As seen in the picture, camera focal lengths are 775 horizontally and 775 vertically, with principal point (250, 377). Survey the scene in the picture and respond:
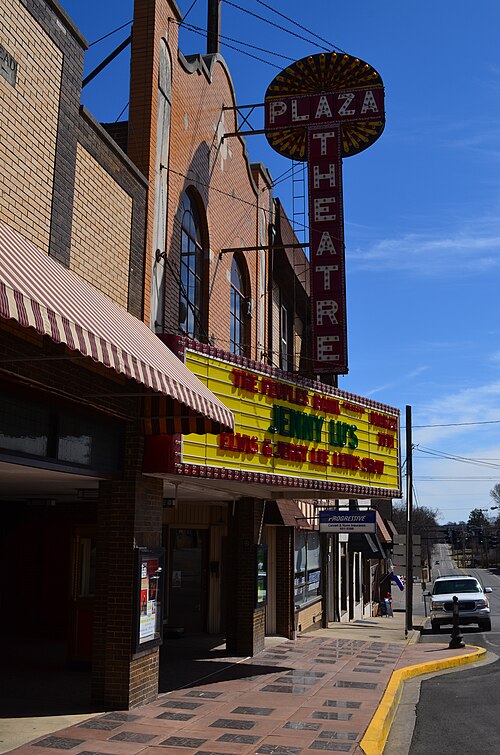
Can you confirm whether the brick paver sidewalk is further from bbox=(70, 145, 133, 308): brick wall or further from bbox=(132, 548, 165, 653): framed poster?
bbox=(70, 145, 133, 308): brick wall

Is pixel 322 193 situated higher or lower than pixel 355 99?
lower

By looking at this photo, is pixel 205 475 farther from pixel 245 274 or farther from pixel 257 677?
pixel 245 274

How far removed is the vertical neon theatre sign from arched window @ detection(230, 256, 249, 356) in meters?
2.21

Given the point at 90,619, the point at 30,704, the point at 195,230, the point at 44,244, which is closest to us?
the point at 44,244

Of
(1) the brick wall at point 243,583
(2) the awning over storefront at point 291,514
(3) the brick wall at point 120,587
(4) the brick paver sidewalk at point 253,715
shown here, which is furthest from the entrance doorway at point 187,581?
(3) the brick wall at point 120,587

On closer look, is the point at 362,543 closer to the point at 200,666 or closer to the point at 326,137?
the point at 200,666

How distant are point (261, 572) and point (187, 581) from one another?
3.49 metres

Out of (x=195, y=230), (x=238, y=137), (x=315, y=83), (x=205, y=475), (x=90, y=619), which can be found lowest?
(x=90, y=619)

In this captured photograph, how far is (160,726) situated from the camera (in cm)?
991

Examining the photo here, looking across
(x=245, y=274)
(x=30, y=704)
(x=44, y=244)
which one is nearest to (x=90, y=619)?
(x=30, y=704)

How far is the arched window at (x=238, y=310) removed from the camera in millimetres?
18745

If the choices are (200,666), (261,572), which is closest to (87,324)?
(200,666)

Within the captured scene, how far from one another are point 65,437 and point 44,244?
7.78 feet

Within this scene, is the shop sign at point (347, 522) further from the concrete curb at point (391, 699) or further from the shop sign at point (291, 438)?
the concrete curb at point (391, 699)
